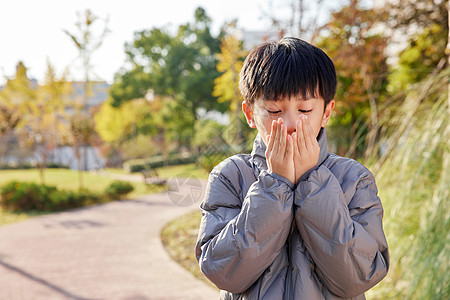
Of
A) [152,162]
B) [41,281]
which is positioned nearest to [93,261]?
[41,281]

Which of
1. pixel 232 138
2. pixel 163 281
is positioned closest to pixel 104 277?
pixel 163 281

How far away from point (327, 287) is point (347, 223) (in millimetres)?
205

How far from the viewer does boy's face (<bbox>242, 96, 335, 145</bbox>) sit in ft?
3.43

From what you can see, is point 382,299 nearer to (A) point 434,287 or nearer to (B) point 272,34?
(A) point 434,287

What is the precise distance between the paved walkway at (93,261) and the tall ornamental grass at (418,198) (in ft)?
4.66

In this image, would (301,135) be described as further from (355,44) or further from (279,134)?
(355,44)

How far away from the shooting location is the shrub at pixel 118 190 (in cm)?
1132

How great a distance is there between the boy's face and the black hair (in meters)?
0.01

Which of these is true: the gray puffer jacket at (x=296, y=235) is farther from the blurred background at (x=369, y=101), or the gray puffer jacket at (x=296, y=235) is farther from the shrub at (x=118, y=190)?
the shrub at (x=118, y=190)

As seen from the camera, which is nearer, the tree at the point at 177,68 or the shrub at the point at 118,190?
the shrub at the point at 118,190

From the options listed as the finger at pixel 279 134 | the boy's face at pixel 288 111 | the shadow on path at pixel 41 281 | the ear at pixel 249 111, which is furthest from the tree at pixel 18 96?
the finger at pixel 279 134

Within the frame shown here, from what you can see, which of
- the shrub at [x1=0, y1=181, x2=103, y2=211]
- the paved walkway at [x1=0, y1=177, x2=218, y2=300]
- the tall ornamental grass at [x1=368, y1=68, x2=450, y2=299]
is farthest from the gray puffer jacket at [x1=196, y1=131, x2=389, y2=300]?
the shrub at [x1=0, y1=181, x2=103, y2=211]

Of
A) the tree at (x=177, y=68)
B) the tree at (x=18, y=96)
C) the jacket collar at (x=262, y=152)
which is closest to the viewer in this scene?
the jacket collar at (x=262, y=152)

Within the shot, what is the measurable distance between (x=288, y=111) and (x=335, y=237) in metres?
0.34
